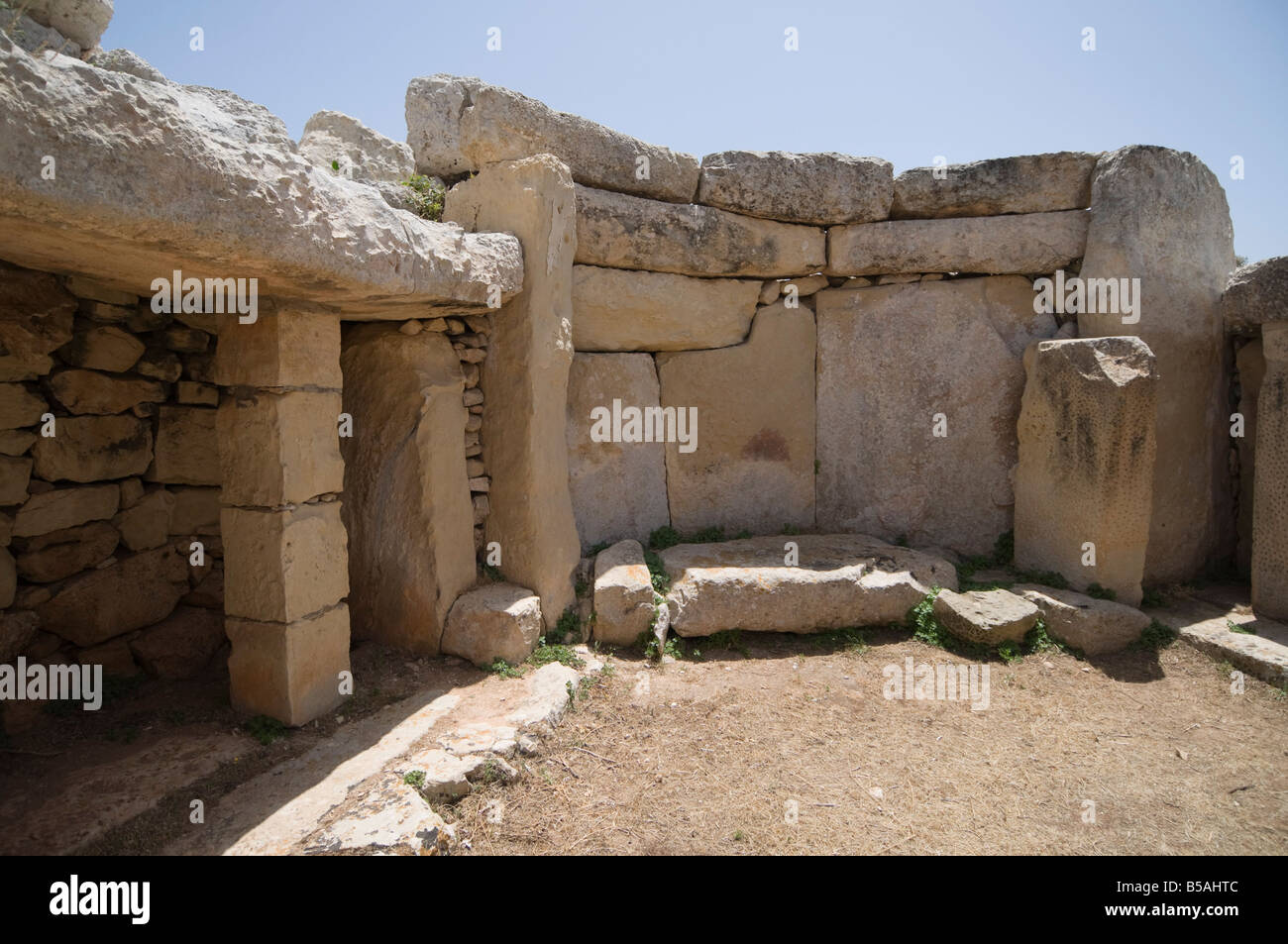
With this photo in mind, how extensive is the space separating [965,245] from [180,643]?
596 centimetres

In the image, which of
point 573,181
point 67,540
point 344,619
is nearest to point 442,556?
point 344,619

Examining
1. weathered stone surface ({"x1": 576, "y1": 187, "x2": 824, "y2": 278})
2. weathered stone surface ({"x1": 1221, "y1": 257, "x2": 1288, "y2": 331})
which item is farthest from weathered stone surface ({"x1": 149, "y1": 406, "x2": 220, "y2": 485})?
weathered stone surface ({"x1": 1221, "y1": 257, "x2": 1288, "y2": 331})

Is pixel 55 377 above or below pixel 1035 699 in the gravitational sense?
above

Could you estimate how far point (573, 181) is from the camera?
5.03m

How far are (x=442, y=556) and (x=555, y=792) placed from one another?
1.50 metres

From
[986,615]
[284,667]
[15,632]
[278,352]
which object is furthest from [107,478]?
[986,615]

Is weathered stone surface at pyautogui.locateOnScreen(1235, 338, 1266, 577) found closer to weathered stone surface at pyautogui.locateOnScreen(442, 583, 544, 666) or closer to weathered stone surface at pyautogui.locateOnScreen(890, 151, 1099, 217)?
weathered stone surface at pyautogui.locateOnScreen(890, 151, 1099, 217)

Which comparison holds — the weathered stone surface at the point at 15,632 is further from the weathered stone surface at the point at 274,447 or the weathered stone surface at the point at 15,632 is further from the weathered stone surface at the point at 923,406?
the weathered stone surface at the point at 923,406

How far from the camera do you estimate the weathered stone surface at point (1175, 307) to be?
533cm

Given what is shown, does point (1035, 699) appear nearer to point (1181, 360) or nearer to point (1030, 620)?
point (1030, 620)

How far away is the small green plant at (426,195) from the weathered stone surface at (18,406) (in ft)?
7.18

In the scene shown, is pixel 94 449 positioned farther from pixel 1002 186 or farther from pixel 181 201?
pixel 1002 186

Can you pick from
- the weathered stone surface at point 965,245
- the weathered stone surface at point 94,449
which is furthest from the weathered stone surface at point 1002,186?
the weathered stone surface at point 94,449

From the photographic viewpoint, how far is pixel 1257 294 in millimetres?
4914
